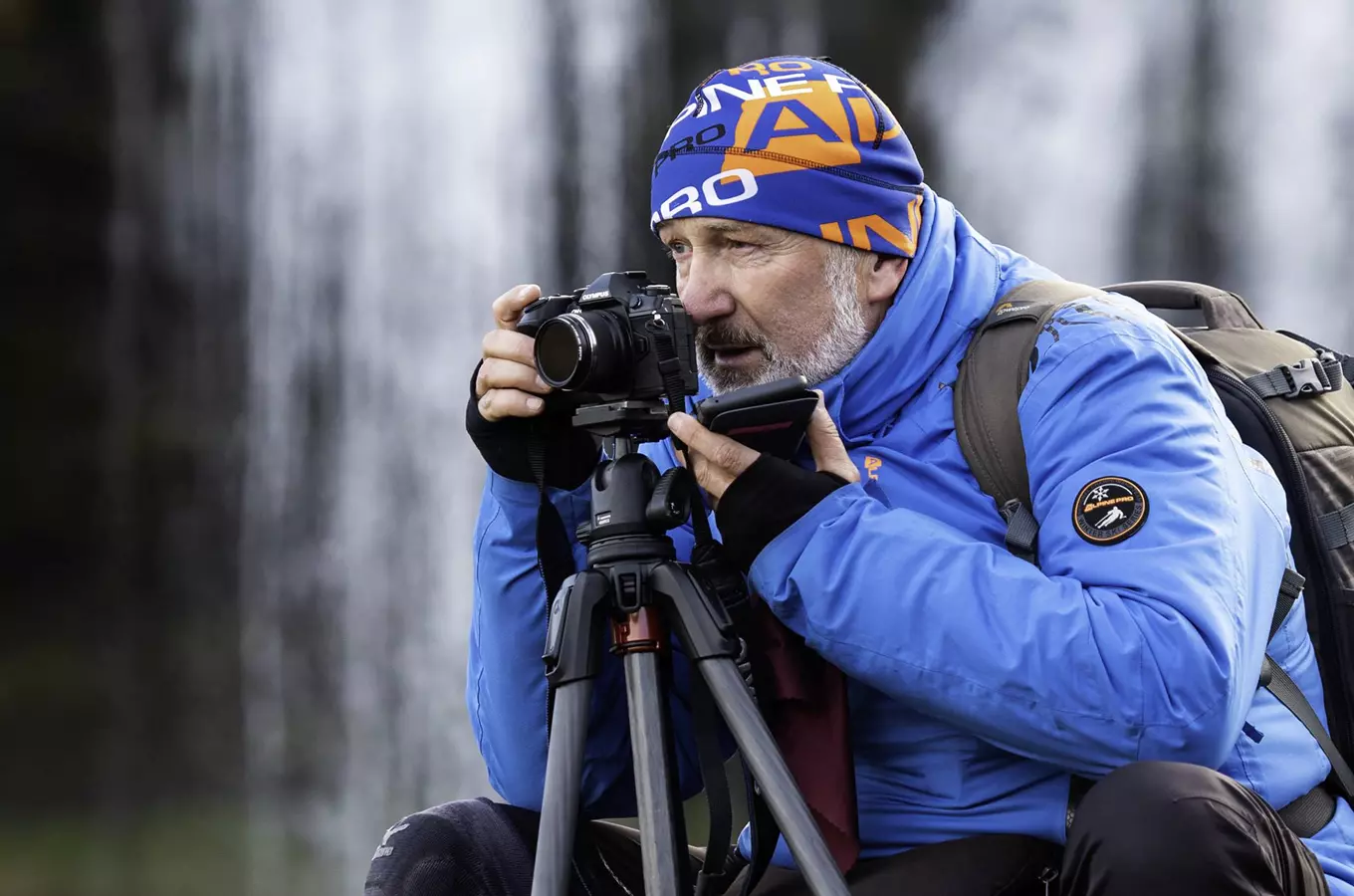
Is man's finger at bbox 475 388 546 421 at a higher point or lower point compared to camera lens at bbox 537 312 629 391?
lower

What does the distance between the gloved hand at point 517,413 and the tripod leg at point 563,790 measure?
11.0 inches

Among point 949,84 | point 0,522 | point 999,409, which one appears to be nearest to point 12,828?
point 0,522

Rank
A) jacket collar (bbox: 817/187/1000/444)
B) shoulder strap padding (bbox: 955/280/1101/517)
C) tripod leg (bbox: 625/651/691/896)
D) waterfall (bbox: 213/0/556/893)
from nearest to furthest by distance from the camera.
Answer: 1. tripod leg (bbox: 625/651/691/896)
2. shoulder strap padding (bbox: 955/280/1101/517)
3. jacket collar (bbox: 817/187/1000/444)
4. waterfall (bbox: 213/0/556/893)

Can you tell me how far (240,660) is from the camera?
280 inches

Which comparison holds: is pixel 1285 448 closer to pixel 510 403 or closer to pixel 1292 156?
pixel 510 403

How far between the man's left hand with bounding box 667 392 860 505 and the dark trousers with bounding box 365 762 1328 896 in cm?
36

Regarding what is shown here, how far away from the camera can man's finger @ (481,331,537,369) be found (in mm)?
1387

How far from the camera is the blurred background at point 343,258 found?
6.33 metres

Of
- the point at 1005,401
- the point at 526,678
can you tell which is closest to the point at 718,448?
the point at 1005,401

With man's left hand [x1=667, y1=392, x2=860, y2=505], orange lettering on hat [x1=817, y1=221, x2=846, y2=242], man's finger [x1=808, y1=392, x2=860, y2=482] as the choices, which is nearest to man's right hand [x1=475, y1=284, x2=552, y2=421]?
man's left hand [x1=667, y1=392, x2=860, y2=505]

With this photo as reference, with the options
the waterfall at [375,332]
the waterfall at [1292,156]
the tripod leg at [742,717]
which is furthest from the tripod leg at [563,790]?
the waterfall at [375,332]

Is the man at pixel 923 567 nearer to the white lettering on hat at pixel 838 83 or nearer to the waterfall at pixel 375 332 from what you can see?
the white lettering on hat at pixel 838 83

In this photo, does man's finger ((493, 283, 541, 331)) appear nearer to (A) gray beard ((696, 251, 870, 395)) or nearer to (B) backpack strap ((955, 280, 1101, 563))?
(A) gray beard ((696, 251, 870, 395))

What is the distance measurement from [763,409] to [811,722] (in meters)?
0.30
